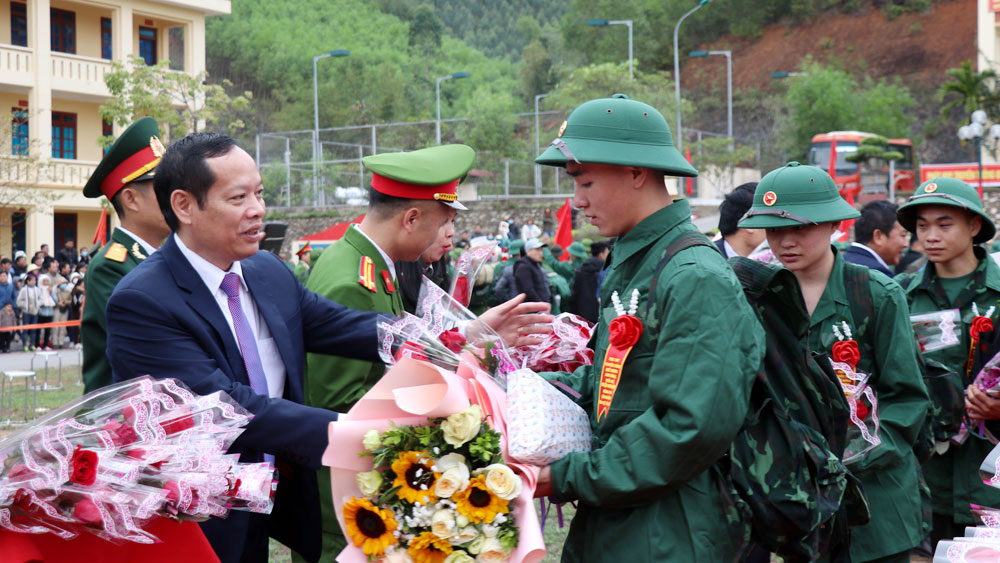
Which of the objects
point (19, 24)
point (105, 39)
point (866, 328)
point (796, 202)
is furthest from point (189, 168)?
point (105, 39)

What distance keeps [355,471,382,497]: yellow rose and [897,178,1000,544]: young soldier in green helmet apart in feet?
9.77

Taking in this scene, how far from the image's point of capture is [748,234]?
586 centimetres

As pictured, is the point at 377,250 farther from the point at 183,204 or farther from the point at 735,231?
the point at 735,231

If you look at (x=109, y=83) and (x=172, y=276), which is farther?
(x=109, y=83)

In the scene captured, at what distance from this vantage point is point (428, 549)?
241 centimetres

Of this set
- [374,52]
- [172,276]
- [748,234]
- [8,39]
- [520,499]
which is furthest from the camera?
[374,52]

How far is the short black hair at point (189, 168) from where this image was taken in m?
2.92

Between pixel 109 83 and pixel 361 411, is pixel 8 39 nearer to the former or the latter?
pixel 109 83

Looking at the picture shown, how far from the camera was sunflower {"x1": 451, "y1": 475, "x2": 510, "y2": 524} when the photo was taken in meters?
2.34

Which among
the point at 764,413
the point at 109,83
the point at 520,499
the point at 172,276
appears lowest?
the point at 520,499

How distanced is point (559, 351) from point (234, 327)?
1054mm

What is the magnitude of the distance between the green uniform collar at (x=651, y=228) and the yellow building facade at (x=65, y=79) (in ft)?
90.4

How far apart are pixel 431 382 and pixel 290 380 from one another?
689mm

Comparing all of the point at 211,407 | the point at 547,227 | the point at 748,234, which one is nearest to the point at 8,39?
the point at 547,227
